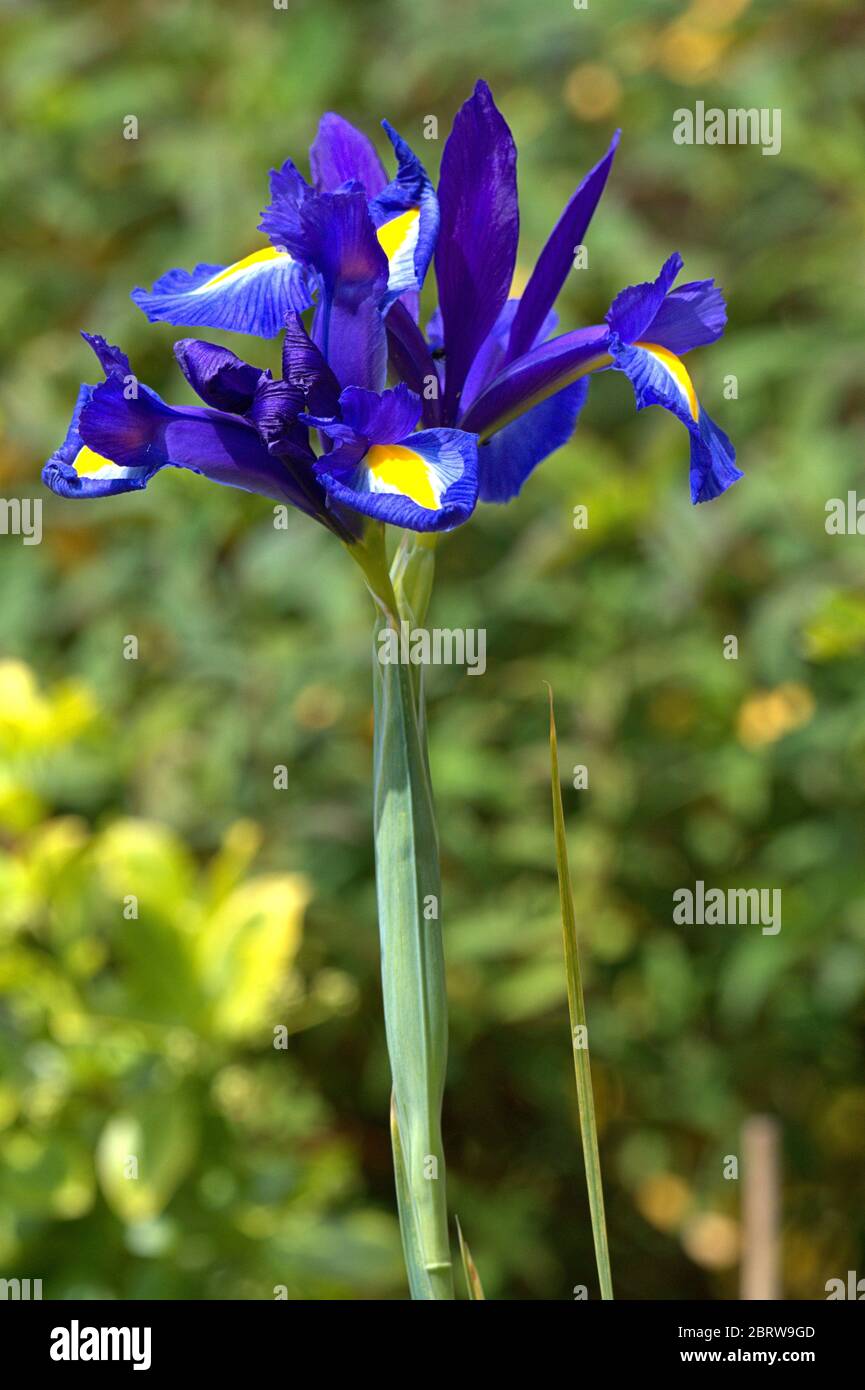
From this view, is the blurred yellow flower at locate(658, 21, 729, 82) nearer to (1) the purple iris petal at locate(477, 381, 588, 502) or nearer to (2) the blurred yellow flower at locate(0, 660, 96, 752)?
(2) the blurred yellow flower at locate(0, 660, 96, 752)

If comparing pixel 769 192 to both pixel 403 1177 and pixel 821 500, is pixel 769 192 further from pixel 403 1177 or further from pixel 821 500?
pixel 403 1177

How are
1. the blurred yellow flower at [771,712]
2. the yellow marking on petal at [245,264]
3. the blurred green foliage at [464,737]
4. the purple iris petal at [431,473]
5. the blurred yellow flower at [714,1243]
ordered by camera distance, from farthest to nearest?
the blurred yellow flower at [714,1243] → the blurred yellow flower at [771,712] → the blurred green foliage at [464,737] → the yellow marking on petal at [245,264] → the purple iris petal at [431,473]

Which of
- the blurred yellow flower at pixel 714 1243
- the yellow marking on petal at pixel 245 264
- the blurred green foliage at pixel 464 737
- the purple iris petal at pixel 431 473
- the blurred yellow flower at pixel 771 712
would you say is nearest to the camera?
the purple iris petal at pixel 431 473

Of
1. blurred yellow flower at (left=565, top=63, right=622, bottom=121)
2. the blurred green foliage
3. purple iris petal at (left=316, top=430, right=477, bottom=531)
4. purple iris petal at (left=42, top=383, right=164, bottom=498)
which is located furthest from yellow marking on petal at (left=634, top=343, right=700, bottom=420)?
blurred yellow flower at (left=565, top=63, right=622, bottom=121)

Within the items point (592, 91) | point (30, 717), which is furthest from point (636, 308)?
point (592, 91)

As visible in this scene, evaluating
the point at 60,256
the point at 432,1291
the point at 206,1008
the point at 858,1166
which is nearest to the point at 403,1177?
the point at 432,1291

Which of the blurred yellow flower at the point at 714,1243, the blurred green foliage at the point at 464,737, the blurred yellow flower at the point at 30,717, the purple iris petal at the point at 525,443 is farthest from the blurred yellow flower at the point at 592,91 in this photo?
the blurred yellow flower at the point at 714,1243

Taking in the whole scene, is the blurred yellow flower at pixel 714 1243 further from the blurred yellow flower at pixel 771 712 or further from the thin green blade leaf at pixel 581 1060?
the thin green blade leaf at pixel 581 1060
